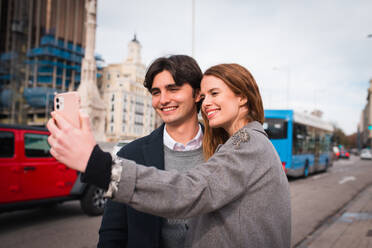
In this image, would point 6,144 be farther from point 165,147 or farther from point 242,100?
point 242,100

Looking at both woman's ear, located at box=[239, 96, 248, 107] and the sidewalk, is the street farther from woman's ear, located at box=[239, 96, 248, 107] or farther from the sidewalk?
woman's ear, located at box=[239, 96, 248, 107]

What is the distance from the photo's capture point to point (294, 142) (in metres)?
13.9

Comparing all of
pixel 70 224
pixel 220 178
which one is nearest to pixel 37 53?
pixel 70 224

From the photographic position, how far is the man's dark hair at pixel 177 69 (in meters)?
2.19

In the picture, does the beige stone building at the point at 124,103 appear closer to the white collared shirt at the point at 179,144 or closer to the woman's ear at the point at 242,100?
the white collared shirt at the point at 179,144

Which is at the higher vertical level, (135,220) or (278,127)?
(278,127)

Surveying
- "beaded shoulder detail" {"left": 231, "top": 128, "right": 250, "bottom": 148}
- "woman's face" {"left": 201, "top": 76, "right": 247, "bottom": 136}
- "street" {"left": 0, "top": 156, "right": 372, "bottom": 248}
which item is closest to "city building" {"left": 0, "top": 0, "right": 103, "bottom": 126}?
"street" {"left": 0, "top": 156, "right": 372, "bottom": 248}

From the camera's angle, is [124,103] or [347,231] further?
[124,103]

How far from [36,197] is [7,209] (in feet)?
1.85

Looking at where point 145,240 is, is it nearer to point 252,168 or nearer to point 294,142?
point 252,168

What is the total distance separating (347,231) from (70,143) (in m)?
6.42

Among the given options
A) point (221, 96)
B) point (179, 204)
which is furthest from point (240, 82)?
point (179, 204)

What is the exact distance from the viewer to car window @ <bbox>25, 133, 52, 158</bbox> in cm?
602

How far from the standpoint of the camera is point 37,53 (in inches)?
2830
